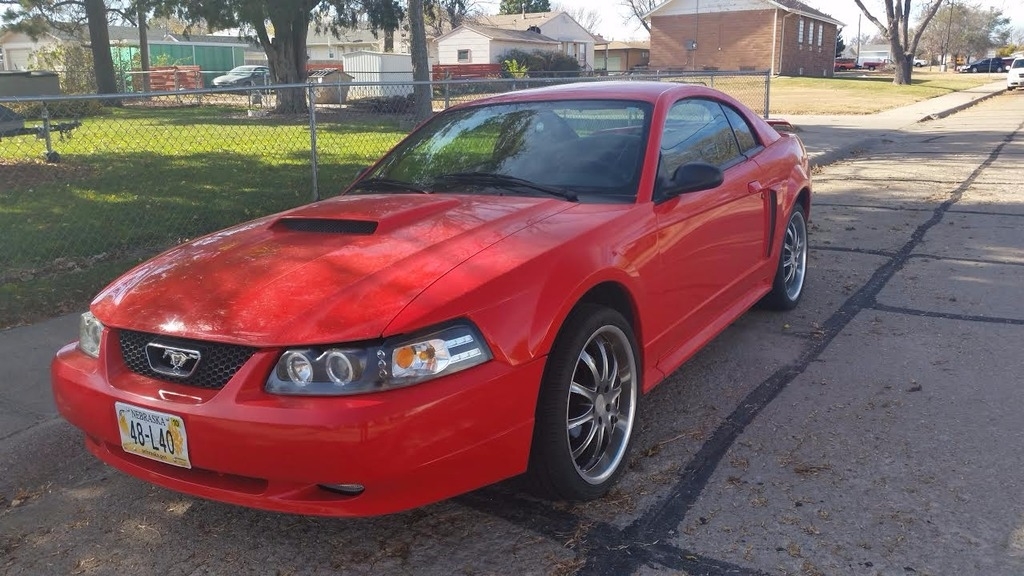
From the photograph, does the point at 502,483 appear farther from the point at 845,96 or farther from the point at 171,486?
the point at 845,96

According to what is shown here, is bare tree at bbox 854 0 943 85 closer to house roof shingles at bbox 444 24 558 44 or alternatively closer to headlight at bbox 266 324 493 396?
house roof shingles at bbox 444 24 558 44

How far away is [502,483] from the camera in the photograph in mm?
3500

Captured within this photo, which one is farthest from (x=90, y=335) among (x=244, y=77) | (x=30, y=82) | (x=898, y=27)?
(x=898, y=27)

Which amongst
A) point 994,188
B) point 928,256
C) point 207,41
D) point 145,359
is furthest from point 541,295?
point 207,41

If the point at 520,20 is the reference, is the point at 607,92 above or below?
below

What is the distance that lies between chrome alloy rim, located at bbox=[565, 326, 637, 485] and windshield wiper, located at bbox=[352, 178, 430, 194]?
129 cm

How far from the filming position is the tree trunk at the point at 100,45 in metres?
27.4

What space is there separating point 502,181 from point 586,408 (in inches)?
48.1

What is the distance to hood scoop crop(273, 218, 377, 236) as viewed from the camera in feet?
11.7

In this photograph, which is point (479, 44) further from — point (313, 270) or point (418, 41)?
point (313, 270)

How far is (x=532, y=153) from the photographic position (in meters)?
4.20

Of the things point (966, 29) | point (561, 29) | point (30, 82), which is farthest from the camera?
point (966, 29)

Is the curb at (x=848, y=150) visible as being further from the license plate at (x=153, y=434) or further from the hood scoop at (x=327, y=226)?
the license plate at (x=153, y=434)

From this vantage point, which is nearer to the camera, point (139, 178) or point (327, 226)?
point (327, 226)
